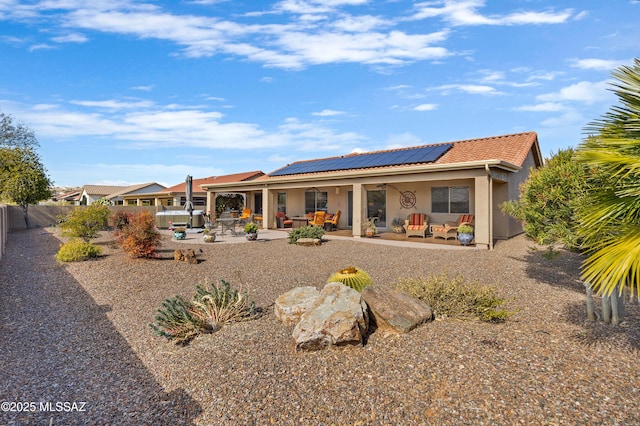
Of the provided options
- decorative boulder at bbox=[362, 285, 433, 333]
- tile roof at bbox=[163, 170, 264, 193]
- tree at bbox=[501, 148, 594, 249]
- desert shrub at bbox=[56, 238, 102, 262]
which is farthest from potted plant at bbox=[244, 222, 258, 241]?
tile roof at bbox=[163, 170, 264, 193]

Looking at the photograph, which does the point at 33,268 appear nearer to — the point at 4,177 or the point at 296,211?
the point at 296,211

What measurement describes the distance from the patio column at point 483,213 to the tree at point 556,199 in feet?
13.4

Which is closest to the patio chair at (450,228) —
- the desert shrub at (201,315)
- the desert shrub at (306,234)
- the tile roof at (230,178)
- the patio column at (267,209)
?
the desert shrub at (306,234)

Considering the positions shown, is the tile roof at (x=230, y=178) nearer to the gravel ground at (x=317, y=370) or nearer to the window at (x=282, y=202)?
the window at (x=282, y=202)

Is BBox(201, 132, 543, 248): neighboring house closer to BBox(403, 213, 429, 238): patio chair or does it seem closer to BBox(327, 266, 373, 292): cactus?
BBox(403, 213, 429, 238): patio chair

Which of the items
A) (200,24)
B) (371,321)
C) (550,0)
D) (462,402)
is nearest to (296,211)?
(200,24)

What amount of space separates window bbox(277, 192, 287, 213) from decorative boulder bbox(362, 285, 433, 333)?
18033mm

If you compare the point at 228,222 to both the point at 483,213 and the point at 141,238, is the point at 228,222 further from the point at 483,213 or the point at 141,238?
the point at 483,213

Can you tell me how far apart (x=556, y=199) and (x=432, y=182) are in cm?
848

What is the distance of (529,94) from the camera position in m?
12.4

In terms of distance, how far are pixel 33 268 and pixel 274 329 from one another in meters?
9.18

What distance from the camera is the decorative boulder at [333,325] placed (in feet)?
13.3

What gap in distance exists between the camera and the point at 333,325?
13.5 ft

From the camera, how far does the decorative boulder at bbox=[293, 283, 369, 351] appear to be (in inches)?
160
